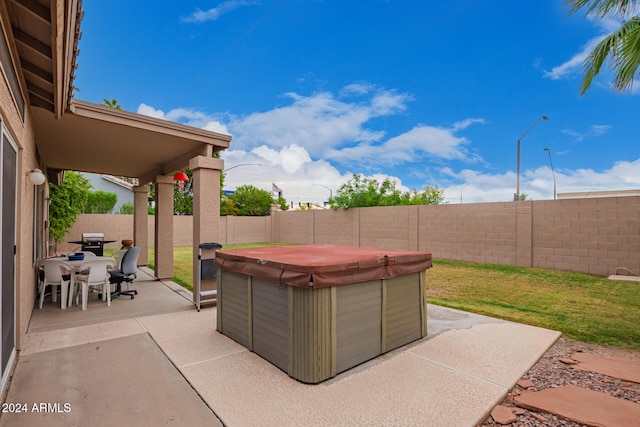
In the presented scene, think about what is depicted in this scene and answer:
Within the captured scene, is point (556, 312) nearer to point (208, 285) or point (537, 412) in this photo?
point (537, 412)

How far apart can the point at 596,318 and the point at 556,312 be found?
528 millimetres

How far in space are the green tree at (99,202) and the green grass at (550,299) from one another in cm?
1918

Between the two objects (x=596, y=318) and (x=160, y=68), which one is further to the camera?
(x=160, y=68)

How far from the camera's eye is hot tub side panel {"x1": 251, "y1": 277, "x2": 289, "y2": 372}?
3.13 meters

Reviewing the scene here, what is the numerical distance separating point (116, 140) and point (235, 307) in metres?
4.05

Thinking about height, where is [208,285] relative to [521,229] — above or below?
below

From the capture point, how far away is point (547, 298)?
6.65m

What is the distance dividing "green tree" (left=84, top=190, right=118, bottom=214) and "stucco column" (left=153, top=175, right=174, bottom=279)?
14.1 meters

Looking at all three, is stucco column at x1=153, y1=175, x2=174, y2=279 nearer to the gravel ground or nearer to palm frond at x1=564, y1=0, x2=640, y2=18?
the gravel ground

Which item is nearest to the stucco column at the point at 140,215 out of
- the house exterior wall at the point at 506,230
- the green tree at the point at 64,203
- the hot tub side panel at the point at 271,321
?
the green tree at the point at 64,203

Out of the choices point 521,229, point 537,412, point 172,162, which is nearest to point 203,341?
point 537,412

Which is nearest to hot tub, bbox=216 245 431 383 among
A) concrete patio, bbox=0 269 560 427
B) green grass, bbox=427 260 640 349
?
concrete patio, bbox=0 269 560 427

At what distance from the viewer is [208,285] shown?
5.70 meters

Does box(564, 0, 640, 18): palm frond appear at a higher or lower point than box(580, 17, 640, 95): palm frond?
higher
